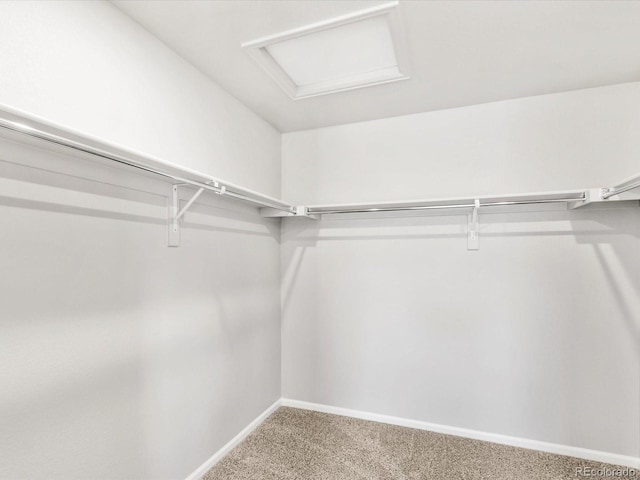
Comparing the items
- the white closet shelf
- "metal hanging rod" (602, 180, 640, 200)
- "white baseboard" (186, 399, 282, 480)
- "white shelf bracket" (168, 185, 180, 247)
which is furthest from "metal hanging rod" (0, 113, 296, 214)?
"metal hanging rod" (602, 180, 640, 200)

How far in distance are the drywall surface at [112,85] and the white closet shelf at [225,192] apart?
0.22 m

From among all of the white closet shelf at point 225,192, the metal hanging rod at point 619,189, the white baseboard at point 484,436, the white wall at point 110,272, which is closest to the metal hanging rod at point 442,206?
the white closet shelf at point 225,192

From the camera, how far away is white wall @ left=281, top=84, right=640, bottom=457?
2.13 metres

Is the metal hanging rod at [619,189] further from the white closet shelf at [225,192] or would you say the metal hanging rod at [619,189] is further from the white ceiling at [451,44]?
the white ceiling at [451,44]

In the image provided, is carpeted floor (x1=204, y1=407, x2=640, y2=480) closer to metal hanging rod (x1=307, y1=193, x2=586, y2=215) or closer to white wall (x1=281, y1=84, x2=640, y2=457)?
white wall (x1=281, y1=84, x2=640, y2=457)

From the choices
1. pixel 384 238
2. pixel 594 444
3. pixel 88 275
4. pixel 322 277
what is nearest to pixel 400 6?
pixel 384 238

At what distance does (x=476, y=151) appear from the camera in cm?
242

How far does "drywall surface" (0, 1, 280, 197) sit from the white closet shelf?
0.22 m

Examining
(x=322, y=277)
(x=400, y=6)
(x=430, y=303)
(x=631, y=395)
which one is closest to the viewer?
(x=400, y=6)

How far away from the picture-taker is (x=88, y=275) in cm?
136

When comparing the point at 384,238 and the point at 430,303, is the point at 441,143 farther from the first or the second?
the point at 430,303

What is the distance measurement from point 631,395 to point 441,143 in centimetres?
196

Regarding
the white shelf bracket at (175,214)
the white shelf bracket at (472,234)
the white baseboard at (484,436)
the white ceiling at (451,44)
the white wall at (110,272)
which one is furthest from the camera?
the white shelf bracket at (472,234)

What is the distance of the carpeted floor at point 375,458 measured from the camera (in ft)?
6.49
